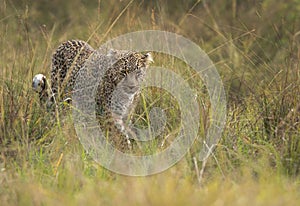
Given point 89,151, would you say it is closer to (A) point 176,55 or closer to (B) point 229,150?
(B) point 229,150

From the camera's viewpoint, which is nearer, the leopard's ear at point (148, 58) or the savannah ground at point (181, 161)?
the savannah ground at point (181, 161)

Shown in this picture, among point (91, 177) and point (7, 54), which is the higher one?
point (7, 54)

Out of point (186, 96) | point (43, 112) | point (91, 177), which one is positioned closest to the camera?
point (91, 177)

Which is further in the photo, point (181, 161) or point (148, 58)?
point (148, 58)

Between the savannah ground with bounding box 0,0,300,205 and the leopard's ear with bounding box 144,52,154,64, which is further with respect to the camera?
the leopard's ear with bounding box 144,52,154,64

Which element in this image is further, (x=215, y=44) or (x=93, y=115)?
(x=215, y=44)

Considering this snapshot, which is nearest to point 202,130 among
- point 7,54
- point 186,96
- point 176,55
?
point 186,96

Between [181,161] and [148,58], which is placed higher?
[148,58]

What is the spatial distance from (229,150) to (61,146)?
105 cm

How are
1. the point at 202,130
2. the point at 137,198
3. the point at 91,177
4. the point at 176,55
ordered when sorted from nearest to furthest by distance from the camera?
the point at 137,198, the point at 91,177, the point at 202,130, the point at 176,55

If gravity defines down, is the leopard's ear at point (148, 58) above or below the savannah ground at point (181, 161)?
above

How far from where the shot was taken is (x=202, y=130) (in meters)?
4.71

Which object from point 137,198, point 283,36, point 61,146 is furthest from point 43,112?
point 283,36

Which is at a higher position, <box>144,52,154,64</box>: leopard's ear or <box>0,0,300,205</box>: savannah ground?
<box>144,52,154,64</box>: leopard's ear
